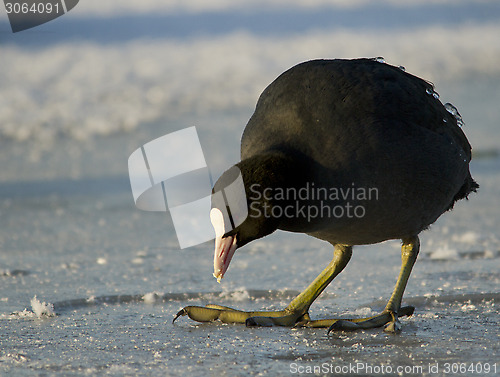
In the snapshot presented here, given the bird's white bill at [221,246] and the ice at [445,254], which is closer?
the bird's white bill at [221,246]

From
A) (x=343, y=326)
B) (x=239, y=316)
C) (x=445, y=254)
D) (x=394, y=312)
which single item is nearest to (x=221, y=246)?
(x=239, y=316)

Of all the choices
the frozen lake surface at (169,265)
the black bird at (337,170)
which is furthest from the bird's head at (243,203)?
the frozen lake surface at (169,265)

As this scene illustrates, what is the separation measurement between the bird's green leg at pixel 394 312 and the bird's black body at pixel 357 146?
23cm

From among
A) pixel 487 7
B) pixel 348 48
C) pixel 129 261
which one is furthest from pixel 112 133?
pixel 487 7

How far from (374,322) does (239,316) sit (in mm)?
631

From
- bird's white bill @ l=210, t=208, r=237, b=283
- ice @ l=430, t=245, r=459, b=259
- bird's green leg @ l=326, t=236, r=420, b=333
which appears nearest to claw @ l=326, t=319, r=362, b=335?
bird's green leg @ l=326, t=236, r=420, b=333

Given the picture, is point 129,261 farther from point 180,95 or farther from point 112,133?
point 180,95

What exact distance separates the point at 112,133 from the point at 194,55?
6980 mm

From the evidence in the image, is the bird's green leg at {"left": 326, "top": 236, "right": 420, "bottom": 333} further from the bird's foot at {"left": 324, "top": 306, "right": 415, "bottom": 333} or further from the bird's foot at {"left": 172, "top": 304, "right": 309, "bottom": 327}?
the bird's foot at {"left": 172, "top": 304, "right": 309, "bottom": 327}

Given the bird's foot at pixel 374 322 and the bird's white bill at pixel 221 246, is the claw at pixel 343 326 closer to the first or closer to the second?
the bird's foot at pixel 374 322

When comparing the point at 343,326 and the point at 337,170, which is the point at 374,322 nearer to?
the point at 343,326

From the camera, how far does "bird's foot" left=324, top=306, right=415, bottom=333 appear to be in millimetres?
3391

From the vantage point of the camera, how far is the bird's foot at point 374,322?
3.39 m

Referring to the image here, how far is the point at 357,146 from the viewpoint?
3.28m
